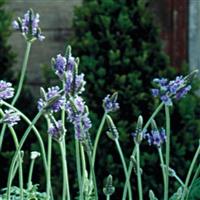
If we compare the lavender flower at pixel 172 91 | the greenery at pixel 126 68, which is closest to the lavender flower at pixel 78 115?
the lavender flower at pixel 172 91

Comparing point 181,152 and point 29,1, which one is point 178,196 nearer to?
point 181,152

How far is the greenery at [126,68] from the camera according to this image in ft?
13.2

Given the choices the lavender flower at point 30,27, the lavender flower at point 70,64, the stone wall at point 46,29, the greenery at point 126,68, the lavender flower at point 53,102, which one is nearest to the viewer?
the lavender flower at point 53,102

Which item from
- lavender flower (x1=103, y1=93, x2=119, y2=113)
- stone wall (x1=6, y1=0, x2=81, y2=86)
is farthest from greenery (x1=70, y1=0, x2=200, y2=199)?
lavender flower (x1=103, y1=93, x2=119, y2=113)

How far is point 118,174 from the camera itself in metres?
4.00

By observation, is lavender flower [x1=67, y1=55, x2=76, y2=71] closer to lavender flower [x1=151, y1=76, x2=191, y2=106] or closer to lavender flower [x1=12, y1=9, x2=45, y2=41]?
lavender flower [x1=12, y1=9, x2=45, y2=41]

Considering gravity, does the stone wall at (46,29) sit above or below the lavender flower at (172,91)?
above

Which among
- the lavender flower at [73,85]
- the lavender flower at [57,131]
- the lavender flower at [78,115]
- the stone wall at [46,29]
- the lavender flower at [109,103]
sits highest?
the stone wall at [46,29]

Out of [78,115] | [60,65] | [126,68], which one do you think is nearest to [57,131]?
[78,115]

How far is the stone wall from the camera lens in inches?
202

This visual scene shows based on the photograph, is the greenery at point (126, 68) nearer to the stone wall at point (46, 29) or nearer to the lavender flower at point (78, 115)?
the stone wall at point (46, 29)

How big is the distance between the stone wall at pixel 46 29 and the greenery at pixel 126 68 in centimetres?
81

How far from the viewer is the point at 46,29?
16.9 feet

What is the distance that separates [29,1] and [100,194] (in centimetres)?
169
